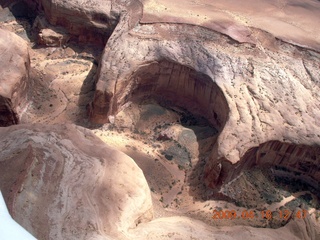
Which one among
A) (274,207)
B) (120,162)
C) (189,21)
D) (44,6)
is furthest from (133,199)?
(44,6)

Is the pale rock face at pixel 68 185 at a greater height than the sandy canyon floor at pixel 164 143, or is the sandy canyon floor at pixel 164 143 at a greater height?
the pale rock face at pixel 68 185

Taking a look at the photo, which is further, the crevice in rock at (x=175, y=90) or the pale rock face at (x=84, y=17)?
the pale rock face at (x=84, y=17)

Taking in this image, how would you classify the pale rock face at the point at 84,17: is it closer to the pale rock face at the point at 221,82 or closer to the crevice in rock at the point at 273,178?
the pale rock face at the point at 221,82

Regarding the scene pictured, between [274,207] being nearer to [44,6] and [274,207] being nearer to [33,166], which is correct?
[33,166]

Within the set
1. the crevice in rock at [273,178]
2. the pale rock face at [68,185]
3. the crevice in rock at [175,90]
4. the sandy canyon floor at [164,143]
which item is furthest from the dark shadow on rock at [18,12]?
the crevice in rock at [273,178]
